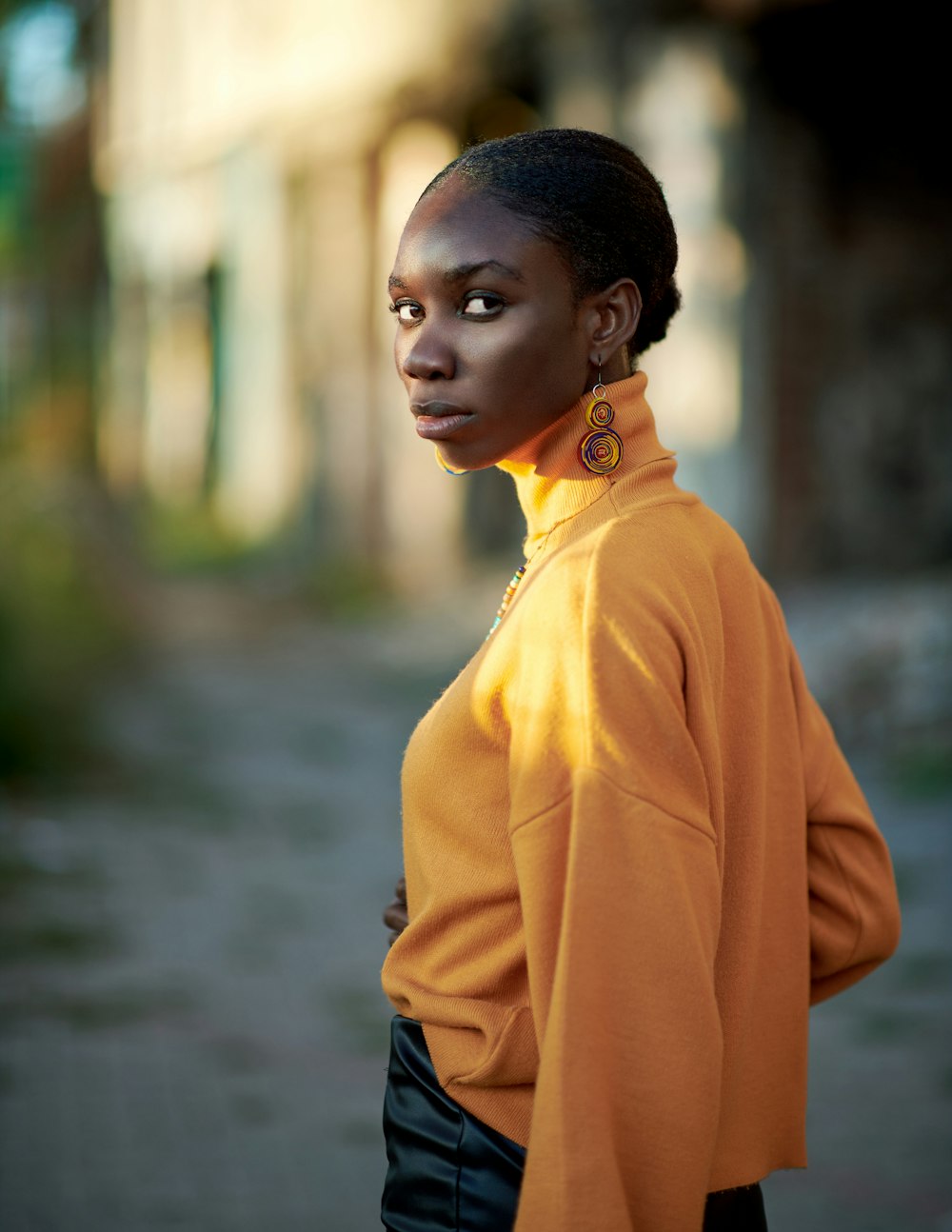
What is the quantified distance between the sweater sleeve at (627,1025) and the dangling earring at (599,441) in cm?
38

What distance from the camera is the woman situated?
4.89 feet

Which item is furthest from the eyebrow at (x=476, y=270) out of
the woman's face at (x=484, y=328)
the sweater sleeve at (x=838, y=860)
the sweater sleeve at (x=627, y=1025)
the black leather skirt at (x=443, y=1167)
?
the black leather skirt at (x=443, y=1167)

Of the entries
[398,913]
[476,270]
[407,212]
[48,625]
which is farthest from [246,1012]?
[407,212]

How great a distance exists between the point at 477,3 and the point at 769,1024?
1081 cm

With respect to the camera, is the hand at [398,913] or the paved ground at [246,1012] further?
the paved ground at [246,1012]

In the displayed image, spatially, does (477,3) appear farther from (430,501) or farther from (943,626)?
(943,626)

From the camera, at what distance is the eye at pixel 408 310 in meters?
1.75

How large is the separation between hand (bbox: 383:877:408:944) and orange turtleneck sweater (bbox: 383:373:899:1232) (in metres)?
0.09

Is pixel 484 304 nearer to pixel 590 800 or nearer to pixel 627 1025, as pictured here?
pixel 590 800

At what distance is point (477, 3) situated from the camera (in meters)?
11.4

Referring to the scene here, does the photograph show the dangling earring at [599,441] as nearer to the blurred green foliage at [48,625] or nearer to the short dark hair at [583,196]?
the short dark hair at [583,196]

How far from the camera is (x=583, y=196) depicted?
1657mm

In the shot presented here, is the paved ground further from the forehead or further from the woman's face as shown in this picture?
the forehead

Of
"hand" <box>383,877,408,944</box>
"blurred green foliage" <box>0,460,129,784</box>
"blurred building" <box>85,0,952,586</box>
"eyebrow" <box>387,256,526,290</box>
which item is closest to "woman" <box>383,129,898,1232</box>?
"eyebrow" <box>387,256,526,290</box>
